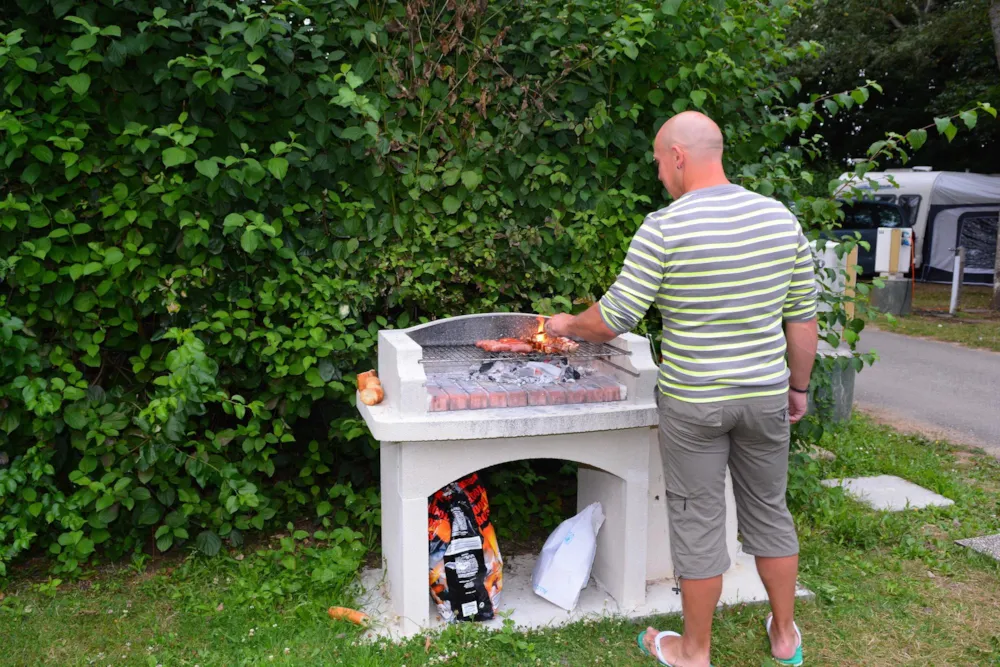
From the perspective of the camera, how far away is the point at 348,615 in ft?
11.1

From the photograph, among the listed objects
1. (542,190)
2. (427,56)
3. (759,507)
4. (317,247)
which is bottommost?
(759,507)

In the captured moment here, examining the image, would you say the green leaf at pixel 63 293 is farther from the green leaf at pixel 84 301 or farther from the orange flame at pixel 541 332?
the orange flame at pixel 541 332

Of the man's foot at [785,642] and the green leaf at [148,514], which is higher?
the green leaf at [148,514]

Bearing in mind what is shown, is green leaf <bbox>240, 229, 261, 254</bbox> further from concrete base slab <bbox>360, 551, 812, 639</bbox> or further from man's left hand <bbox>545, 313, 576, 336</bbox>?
concrete base slab <bbox>360, 551, 812, 639</bbox>

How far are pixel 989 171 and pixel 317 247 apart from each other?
23.5 metres

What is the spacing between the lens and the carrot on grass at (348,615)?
11.1 ft

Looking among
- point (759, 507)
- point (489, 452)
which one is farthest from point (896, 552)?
point (489, 452)

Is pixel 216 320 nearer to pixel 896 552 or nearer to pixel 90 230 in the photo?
pixel 90 230

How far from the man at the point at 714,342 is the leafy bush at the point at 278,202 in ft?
3.77

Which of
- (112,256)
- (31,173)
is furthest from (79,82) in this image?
(112,256)

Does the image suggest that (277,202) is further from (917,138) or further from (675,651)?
(917,138)

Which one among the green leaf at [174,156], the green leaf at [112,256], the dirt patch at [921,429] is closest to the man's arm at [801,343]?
the green leaf at [174,156]

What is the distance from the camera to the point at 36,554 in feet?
13.3

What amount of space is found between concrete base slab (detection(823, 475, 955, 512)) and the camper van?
13.1 meters
